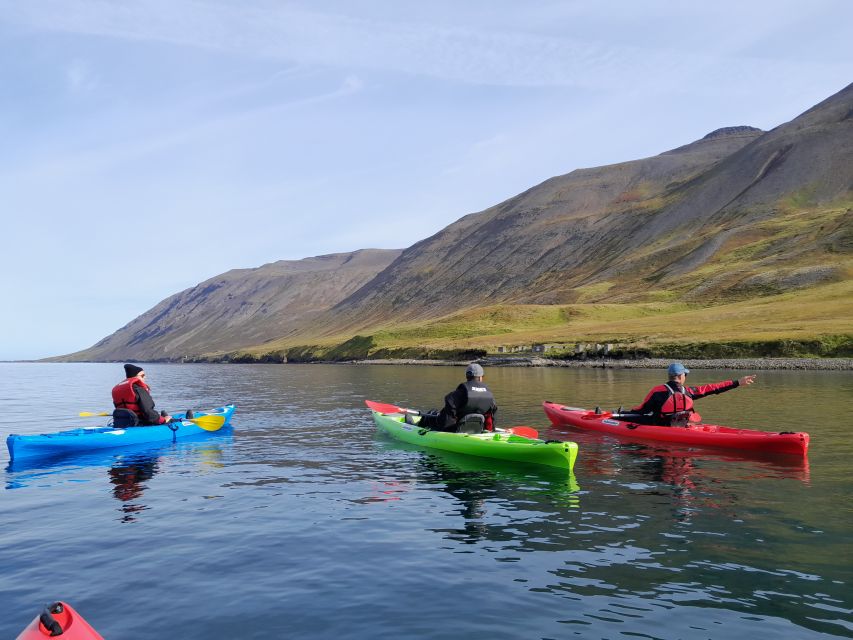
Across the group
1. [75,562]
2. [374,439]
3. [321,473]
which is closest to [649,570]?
[75,562]

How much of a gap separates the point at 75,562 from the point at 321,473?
856cm

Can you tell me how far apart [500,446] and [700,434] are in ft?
25.2

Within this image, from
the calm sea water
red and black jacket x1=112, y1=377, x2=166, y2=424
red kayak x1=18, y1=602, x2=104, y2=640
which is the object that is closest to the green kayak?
the calm sea water

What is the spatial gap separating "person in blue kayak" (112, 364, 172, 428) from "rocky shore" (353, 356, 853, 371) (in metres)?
57.5

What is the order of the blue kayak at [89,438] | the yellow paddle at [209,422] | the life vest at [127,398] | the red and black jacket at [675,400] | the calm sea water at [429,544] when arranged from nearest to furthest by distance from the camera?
1. the calm sea water at [429,544]
2. the blue kayak at [89,438]
3. the red and black jacket at [675,400]
4. the life vest at [127,398]
5. the yellow paddle at [209,422]

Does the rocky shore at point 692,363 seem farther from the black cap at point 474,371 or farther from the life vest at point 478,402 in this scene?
the black cap at point 474,371

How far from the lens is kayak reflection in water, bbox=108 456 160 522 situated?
52.1 ft

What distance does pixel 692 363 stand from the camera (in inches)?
2844

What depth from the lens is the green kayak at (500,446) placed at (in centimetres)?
1836

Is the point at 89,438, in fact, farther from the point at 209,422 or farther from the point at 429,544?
the point at 429,544

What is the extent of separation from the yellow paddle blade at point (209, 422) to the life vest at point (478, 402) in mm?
12304

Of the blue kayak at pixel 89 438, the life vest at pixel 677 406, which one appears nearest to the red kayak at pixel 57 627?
the blue kayak at pixel 89 438

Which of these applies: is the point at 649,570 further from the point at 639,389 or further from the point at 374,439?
the point at 639,389

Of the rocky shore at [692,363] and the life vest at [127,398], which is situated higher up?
the life vest at [127,398]
